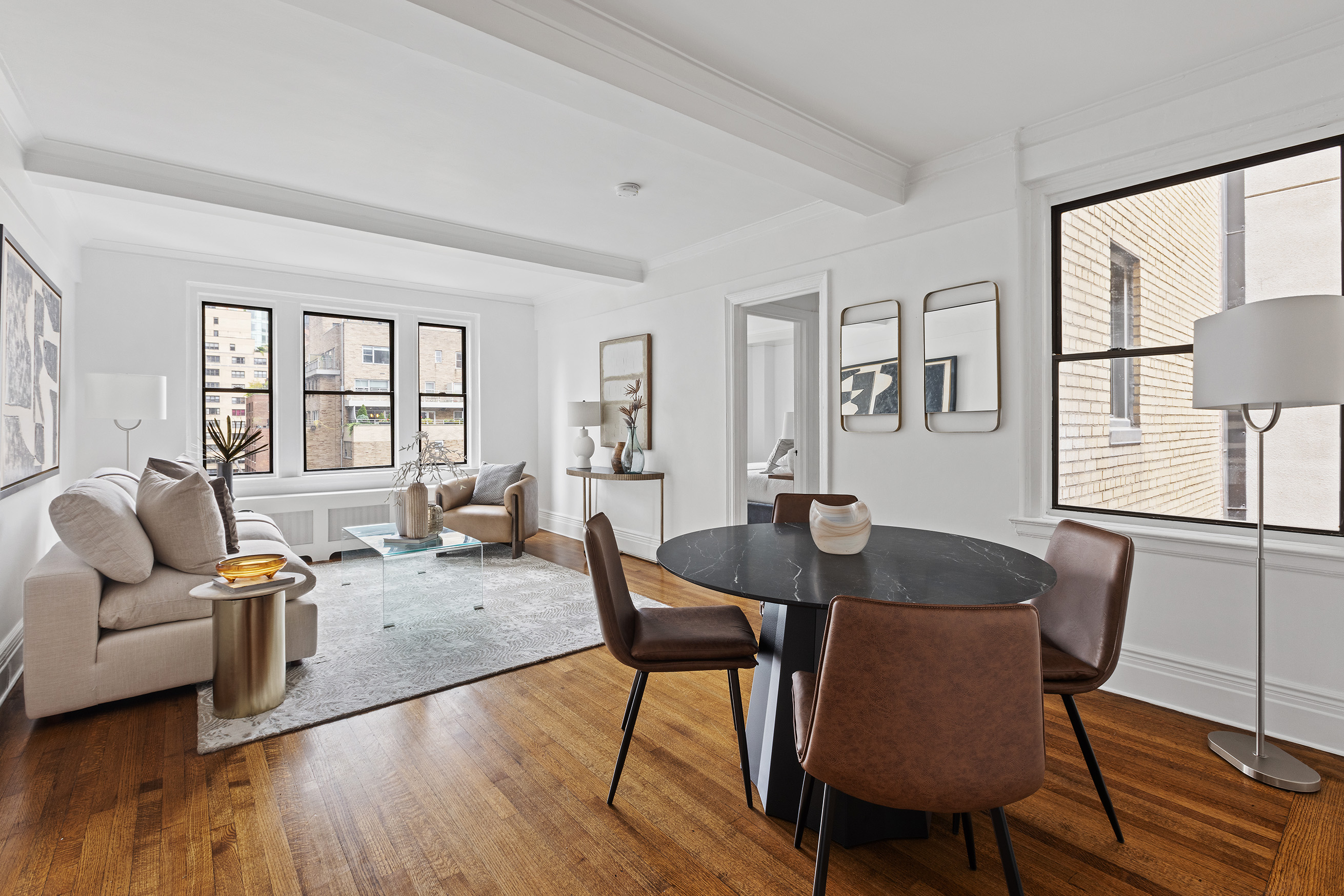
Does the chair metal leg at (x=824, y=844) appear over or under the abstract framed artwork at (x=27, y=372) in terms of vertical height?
under

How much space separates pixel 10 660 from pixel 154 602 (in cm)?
79

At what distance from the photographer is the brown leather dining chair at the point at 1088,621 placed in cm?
182

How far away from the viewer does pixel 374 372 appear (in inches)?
247

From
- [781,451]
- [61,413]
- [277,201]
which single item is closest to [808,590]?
[277,201]

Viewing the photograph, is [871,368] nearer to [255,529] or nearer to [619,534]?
[619,534]

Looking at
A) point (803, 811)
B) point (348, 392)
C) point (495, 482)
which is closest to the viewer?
point (803, 811)

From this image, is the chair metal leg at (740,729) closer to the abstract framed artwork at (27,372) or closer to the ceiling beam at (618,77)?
the ceiling beam at (618,77)

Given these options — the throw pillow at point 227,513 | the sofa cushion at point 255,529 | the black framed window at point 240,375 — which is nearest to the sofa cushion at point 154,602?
the throw pillow at point 227,513

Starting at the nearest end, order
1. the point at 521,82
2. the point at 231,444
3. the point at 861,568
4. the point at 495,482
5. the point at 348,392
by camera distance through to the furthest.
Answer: the point at 861,568 → the point at 521,82 → the point at 231,444 → the point at 495,482 → the point at 348,392

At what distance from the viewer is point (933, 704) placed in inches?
48.9

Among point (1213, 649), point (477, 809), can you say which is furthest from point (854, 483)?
point (477, 809)

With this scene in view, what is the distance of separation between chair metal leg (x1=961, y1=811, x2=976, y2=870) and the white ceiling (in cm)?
253

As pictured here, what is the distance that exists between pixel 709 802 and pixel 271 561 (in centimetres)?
200

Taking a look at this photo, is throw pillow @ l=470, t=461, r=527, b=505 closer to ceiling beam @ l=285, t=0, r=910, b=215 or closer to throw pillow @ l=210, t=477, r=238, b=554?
throw pillow @ l=210, t=477, r=238, b=554
